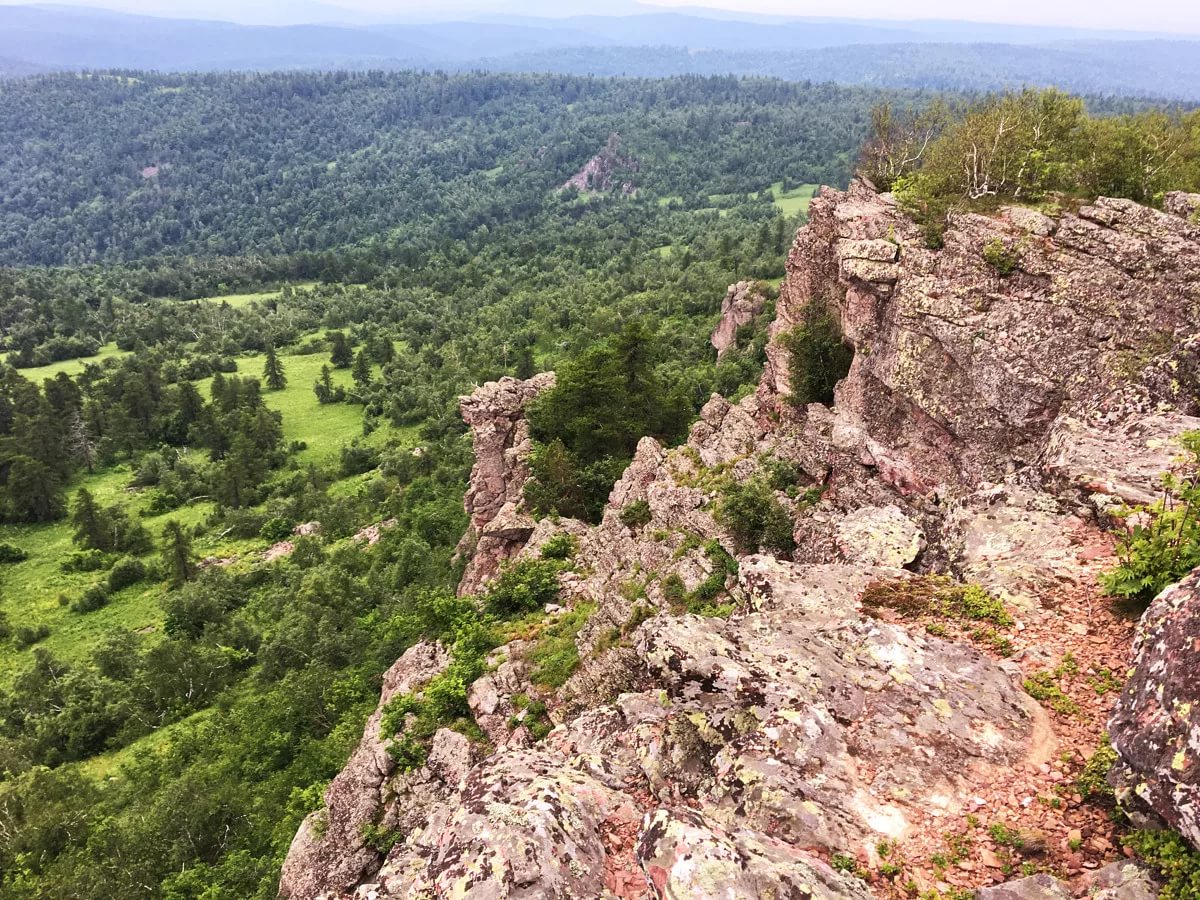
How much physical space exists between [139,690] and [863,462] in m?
55.6

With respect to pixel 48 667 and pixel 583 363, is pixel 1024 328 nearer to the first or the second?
pixel 583 363

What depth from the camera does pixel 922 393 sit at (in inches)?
975

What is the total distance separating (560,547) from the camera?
116 feet

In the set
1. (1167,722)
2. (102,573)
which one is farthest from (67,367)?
(1167,722)

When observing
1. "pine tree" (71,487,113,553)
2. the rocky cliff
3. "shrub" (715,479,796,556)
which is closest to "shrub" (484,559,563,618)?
the rocky cliff

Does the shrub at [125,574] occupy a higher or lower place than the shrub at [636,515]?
lower

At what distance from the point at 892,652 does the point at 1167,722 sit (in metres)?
4.57

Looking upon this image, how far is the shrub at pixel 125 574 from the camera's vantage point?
74.8 m

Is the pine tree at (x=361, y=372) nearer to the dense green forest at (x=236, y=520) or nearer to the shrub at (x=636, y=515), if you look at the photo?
the dense green forest at (x=236, y=520)

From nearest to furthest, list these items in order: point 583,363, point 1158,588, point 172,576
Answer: point 1158,588 < point 583,363 < point 172,576

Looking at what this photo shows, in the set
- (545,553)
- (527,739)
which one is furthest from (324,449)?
(527,739)

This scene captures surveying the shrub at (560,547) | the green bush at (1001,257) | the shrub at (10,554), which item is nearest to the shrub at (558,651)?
the shrub at (560,547)

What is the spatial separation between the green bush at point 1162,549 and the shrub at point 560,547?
2468 cm

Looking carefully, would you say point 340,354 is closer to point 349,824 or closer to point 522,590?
point 522,590
